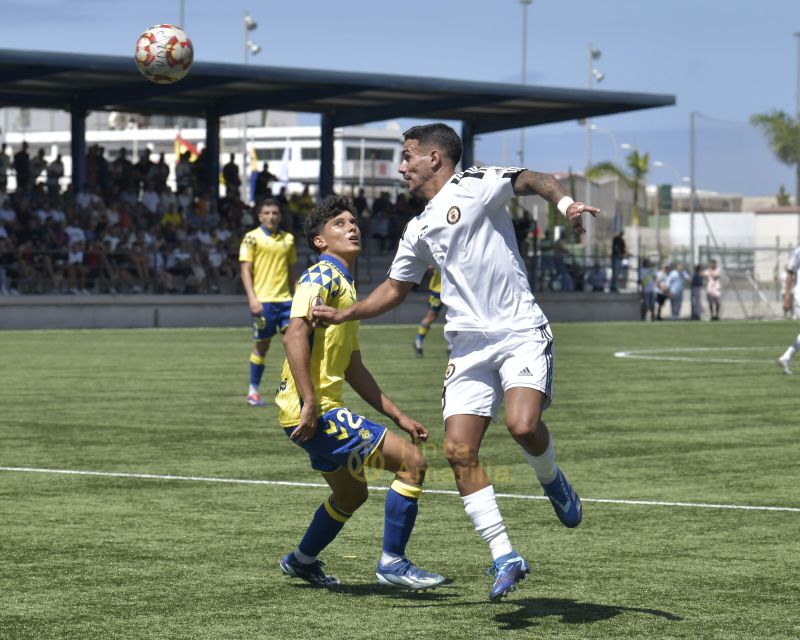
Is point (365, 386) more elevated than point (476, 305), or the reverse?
point (476, 305)

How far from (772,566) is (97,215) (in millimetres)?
30124

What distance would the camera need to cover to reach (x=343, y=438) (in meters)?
6.98

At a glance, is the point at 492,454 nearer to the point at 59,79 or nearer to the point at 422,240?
the point at 422,240

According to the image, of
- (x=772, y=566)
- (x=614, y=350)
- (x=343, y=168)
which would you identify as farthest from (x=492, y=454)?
(x=343, y=168)

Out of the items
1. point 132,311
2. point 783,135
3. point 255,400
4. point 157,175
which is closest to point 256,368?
point 255,400

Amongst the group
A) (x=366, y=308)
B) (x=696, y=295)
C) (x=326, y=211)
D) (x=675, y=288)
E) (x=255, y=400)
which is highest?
(x=326, y=211)

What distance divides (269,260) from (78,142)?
24.8m

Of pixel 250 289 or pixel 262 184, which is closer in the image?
pixel 250 289

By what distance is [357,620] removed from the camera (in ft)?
21.6

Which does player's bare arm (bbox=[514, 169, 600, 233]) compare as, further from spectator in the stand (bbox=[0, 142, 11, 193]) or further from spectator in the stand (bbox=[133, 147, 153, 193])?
spectator in the stand (bbox=[133, 147, 153, 193])

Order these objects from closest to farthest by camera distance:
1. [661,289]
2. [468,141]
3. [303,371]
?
[303,371] → [468,141] → [661,289]

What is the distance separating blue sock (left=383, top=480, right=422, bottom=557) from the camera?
700 cm

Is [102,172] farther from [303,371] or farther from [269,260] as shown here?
[303,371]

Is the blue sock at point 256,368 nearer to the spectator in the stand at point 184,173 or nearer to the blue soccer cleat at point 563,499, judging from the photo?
the blue soccer cleat at point 563,499
